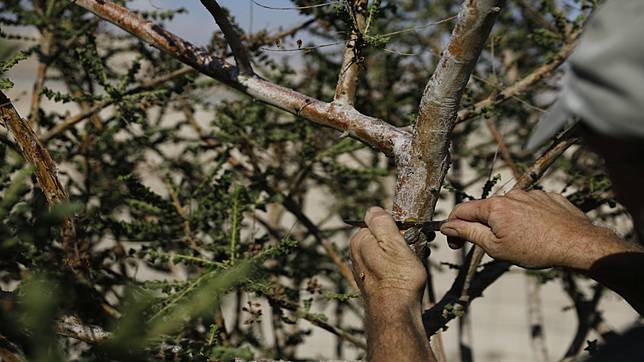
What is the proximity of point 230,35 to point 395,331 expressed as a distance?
1.08 metres

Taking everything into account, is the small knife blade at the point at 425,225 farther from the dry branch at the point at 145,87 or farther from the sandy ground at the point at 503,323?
the sandy ground at the point at 503,323

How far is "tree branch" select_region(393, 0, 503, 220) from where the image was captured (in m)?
1.86

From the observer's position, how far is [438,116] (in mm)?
2018

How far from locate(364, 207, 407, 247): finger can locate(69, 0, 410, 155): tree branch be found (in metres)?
0.24

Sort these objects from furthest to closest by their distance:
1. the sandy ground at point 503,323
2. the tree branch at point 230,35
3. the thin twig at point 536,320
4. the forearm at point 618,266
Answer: the sandy ground at point 503,323 → the thin twig at point 536,320 → the tree branch at point 230,35 → the forearm at point 618,266

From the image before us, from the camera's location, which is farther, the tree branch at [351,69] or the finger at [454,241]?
the tree branch at [351,69]

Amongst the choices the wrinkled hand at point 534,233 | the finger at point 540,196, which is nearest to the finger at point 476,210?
the wrinkled hand at point 534,233

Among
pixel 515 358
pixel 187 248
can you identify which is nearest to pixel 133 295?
pixel 187 248

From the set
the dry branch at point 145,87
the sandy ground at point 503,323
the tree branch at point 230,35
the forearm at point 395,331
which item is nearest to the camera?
the forearm at point 395,331

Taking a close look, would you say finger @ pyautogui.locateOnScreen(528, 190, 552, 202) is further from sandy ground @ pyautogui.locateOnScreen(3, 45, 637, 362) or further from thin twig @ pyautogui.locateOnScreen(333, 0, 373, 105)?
sandy ground @ pyautogui.locateOnScreen(3, 45, 637, 362)

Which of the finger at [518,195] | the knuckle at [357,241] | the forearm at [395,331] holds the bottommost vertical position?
the forearm at [395,331]

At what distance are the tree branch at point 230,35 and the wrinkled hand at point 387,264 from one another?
716 mm

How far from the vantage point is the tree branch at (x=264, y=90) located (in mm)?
2262

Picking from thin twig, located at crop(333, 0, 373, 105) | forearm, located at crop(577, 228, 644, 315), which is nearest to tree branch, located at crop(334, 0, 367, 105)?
thin twig, located at crop(333, 0, 373, 105)
